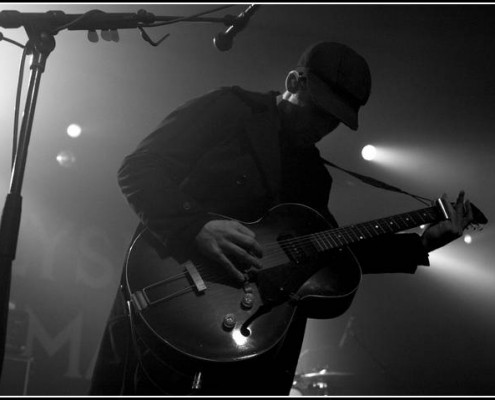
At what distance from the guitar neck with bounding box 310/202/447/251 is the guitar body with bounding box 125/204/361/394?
6cm

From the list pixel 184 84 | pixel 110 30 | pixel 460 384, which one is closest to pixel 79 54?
pixel 184 84

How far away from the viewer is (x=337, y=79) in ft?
7.78

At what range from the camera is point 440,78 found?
4.98 meters

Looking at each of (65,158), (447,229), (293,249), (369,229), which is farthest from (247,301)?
(65,158)

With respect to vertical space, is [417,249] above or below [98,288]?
above

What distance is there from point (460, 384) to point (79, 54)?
540 centimetres

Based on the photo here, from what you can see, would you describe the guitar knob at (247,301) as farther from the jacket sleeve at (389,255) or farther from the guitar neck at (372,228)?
the jacket sleeve at (389,255)

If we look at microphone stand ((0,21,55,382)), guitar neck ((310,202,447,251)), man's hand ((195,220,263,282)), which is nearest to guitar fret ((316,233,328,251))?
guitar neck ((310,202,447,251))

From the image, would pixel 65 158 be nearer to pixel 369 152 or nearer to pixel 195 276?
pixel 369 152

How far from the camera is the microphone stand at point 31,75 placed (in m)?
1.44

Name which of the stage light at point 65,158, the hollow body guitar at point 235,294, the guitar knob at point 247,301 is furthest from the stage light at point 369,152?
the guitar knob at point 247,301

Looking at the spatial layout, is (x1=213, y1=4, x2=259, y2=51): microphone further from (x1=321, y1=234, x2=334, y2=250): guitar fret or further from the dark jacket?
(x1=321, y1=234, x2=334, y2=250): guitar fret

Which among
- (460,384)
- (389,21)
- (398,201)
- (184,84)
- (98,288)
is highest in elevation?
(389,21)

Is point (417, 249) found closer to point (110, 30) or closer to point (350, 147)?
point (110, 30)
